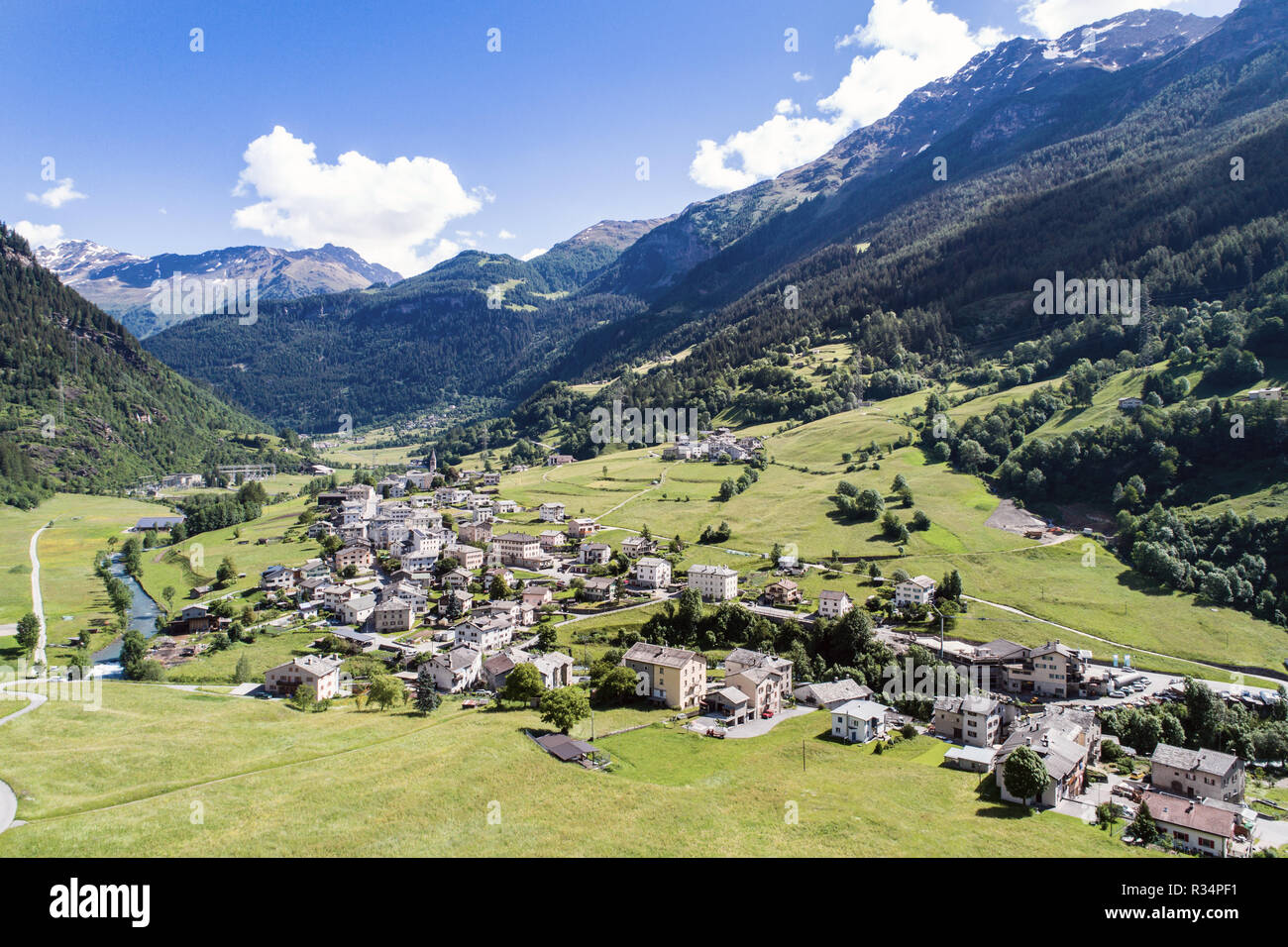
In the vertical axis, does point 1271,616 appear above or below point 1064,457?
below

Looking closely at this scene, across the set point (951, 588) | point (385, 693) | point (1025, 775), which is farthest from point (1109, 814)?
point (385, 693)

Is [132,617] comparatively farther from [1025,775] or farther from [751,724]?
[1025,775]

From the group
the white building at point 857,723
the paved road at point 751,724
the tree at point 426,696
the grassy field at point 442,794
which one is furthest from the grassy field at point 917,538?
the tree at point 426,696

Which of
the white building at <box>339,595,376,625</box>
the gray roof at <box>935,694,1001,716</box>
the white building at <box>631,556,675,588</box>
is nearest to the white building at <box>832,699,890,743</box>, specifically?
the gray roof at <box>935,694,1001,716</box>
